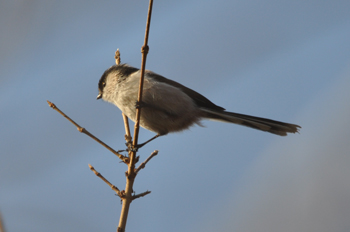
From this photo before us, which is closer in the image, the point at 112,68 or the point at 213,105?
the point at 213,105

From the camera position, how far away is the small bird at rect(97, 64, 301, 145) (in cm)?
271

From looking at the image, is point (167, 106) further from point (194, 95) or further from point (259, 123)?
point (259, 123)

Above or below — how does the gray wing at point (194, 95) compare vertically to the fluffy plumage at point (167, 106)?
above

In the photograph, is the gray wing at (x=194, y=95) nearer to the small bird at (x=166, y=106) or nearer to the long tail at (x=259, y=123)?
the small bird at (x=166, y=106)

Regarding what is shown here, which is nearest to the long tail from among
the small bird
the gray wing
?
the small bird

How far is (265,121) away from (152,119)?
90 cm

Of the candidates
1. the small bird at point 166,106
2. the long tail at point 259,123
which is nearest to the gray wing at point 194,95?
the small bird at point 166,106

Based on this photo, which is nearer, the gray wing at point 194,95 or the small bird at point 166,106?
the small bird at point 166,106

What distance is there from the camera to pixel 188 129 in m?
2.93

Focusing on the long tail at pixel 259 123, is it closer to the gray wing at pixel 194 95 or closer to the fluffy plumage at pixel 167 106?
the fluffy plumage at pixel 167 106

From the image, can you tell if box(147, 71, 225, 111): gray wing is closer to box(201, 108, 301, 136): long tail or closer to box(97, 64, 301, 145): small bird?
box(97, 64, 301, 145): small bird

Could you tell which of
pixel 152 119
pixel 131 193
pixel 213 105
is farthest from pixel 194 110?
pixel 131 193

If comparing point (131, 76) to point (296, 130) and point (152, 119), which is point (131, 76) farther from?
point (296, 130)

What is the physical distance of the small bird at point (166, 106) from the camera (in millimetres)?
2705
